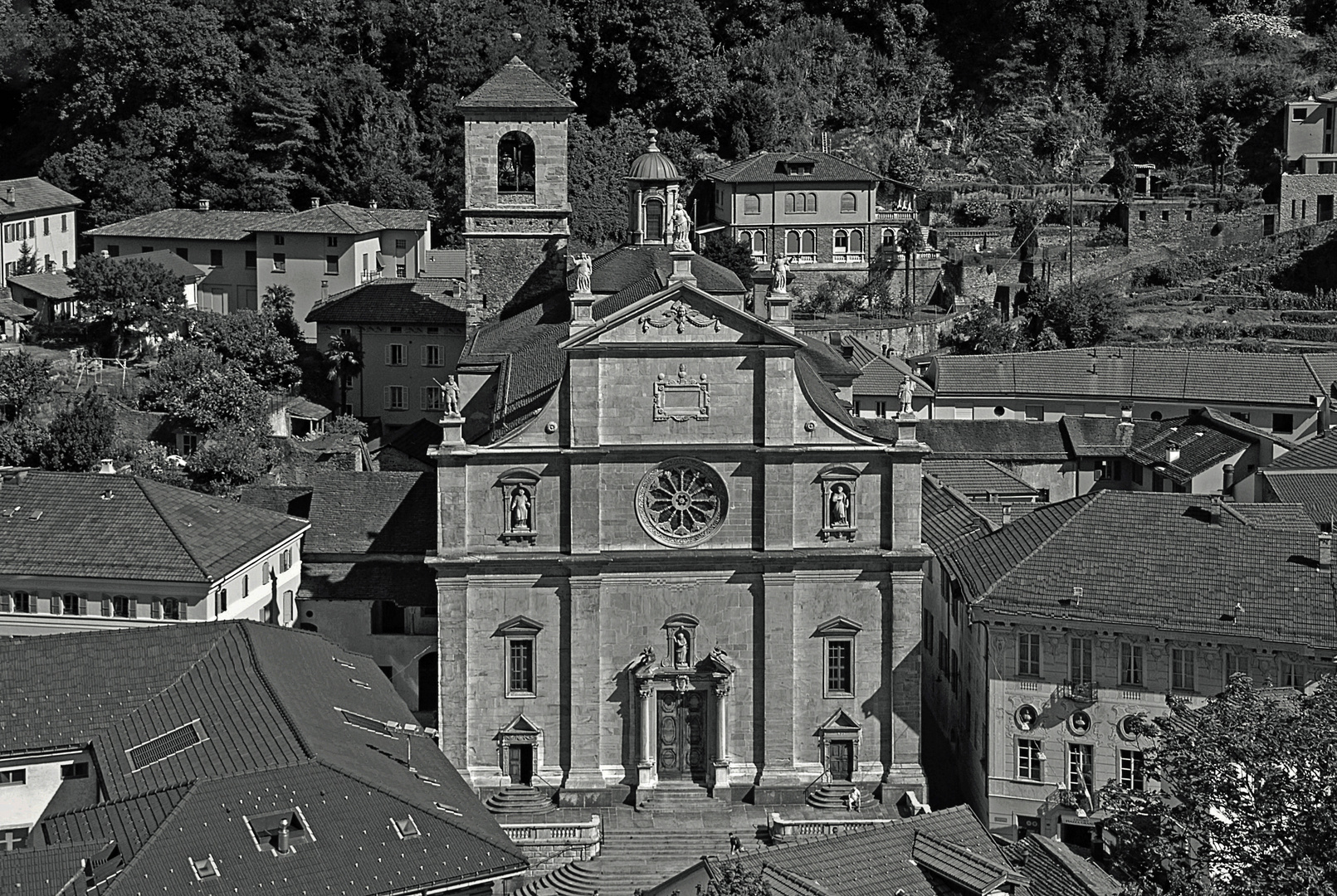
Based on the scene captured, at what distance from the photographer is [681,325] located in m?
62.1

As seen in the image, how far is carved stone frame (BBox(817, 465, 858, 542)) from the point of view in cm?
6316

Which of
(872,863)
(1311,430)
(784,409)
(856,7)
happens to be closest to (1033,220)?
(856,7)

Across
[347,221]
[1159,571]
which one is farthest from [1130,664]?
[347,221]

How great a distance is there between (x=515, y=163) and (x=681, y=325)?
78.1 ft

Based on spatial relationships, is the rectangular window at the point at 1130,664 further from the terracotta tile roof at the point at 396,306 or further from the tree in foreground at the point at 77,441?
the terracotta tile roof at the point at 396,306

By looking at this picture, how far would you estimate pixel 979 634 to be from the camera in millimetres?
62281

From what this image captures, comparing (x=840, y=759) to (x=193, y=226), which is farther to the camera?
(x=193, y=226)

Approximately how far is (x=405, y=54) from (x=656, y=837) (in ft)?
229

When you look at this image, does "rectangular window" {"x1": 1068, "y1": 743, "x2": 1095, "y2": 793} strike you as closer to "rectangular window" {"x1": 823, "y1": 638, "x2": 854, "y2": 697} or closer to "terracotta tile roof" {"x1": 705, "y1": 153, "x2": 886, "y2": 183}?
"rectangular window" {"x1": 823, "y1": 638, "x2": 854, "y2": 697}

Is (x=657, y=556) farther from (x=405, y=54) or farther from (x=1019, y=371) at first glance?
(x=405, y=54)

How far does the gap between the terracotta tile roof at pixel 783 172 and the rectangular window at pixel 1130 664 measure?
56.3 metres

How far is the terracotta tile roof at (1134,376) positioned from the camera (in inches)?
3740

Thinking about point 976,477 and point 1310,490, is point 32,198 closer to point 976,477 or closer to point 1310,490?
point 976,477

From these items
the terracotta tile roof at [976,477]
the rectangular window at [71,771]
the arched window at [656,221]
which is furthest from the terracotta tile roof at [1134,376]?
the rectangular window at [71,771]
